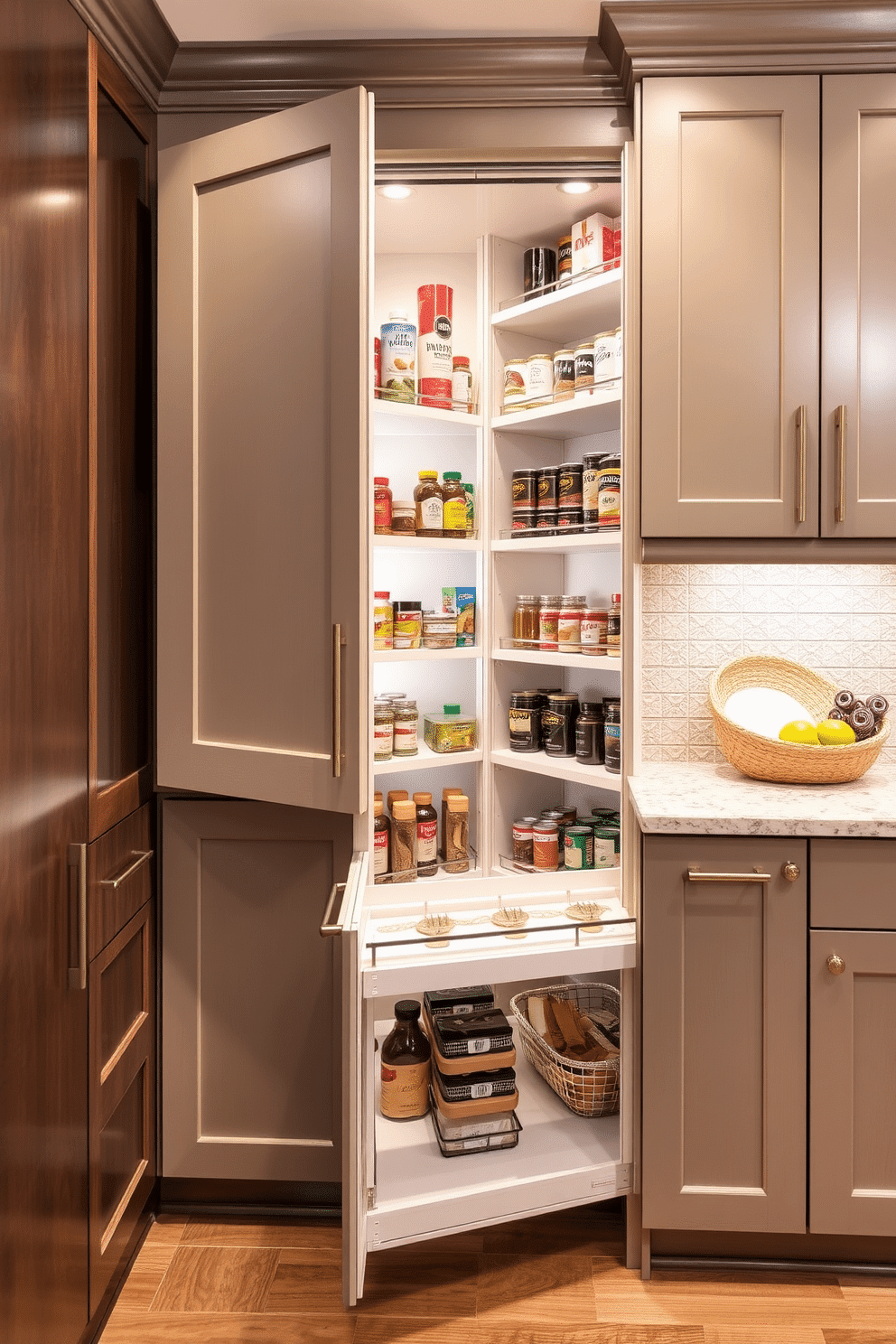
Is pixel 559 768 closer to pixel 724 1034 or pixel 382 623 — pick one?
pixel 382 623

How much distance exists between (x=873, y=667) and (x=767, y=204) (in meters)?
1.05

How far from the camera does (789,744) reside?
1.86m

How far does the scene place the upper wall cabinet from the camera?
5.91 feet

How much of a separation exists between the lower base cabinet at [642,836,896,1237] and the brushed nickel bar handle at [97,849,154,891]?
0.98m

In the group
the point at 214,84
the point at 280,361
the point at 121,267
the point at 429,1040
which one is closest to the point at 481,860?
the point at 429,1040

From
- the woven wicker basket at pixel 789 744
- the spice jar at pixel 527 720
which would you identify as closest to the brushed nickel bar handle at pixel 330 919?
the spice jar at pixel 527 720

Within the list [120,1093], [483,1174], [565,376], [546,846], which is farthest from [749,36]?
[120,1093]

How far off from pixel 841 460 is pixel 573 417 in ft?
2.03

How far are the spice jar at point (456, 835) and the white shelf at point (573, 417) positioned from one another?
945mm

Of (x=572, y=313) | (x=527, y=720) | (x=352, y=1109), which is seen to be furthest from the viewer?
(x=527, y=720)

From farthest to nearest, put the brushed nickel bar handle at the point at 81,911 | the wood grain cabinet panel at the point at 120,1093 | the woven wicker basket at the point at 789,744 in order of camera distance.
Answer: the woven wicker basket at the point at 789,744 < the wood grain cabinet panel at the point at 120,1093 < the brushed nickel bar handle at the point at 81,911

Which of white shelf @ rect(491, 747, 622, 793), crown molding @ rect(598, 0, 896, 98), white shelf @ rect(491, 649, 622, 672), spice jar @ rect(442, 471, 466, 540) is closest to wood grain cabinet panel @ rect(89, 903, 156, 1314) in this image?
white shelf @ rect(491, 747, 622, 793)

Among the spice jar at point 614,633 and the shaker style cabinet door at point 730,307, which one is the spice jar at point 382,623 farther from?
the shaker style cabinet door at point 730,307

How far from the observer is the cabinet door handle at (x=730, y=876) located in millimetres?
1682
